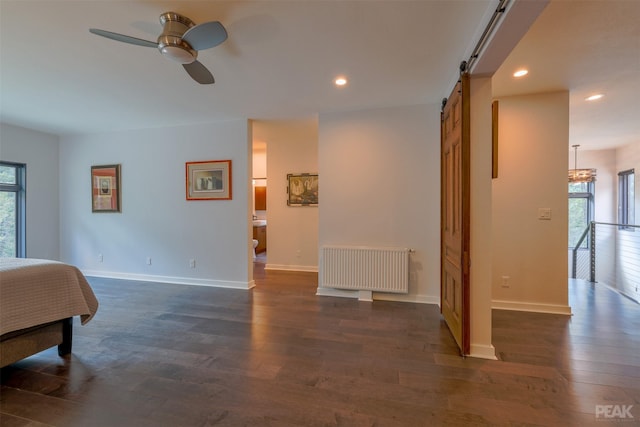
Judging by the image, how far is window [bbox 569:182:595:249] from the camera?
6.11 m

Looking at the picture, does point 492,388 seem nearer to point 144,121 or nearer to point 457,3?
point 457,3

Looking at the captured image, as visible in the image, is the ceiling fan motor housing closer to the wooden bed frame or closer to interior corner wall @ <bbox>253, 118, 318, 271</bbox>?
the wooden bed frame

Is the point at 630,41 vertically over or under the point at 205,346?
over

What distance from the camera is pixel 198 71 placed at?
82.1 inches

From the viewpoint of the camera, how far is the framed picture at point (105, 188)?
4.51 metres

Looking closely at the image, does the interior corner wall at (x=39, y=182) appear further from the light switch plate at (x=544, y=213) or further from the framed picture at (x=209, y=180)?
the light switch plate at (x=544, y=213)

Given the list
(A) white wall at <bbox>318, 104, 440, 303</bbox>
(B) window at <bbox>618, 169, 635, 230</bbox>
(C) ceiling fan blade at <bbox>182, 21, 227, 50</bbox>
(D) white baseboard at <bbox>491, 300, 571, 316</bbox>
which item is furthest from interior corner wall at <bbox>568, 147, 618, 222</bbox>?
(C) ceiling fan blade at <bbox>182, 21, 227, 50</bbox>

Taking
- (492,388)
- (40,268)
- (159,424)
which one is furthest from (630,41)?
(40,268)

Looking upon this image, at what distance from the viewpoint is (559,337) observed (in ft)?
8.07

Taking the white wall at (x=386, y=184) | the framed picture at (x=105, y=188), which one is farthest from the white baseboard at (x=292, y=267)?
the framed picture at (x=105, y=188)

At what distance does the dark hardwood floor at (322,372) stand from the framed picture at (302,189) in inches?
99.0

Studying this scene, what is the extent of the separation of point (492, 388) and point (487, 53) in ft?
7.44

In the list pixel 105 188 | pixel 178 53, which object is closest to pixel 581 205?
pixel 178 53

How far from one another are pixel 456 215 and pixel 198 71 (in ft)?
8.10
